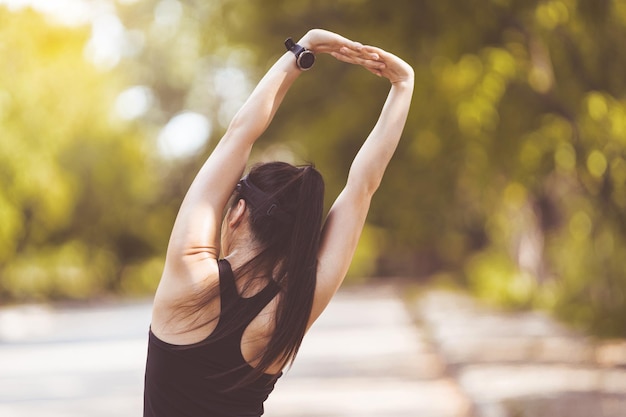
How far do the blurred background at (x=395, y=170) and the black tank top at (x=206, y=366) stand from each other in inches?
270

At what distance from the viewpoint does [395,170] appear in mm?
31828

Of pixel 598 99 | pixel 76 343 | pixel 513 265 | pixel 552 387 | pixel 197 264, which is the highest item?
pixel 513 265

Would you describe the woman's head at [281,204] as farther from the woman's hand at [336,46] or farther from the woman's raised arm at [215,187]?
the woman's hand at [336,46]

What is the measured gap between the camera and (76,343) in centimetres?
2200

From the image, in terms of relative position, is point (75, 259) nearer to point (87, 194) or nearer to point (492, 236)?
point (87, 194)

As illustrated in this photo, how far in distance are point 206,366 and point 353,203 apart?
0.64m

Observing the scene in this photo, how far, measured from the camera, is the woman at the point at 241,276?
310 cm

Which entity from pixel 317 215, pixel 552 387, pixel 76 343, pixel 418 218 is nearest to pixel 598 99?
pixel 552 387

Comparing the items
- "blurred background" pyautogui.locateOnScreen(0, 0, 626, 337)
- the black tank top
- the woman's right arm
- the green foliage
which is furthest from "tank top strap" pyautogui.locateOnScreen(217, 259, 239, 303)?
the green foliage

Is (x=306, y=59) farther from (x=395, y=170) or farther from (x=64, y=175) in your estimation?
(x=64, y=175)

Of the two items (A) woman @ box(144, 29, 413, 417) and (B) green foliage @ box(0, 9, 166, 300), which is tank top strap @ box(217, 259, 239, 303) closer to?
(A) woman @ box(144, 29, 413, 417)

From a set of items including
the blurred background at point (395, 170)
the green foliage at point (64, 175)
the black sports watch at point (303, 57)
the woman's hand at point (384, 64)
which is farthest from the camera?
the green foliage at point (64, 175)

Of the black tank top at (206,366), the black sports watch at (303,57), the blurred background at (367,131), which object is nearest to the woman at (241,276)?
the black tank top at (206,366)

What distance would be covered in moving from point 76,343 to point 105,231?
843 inches
